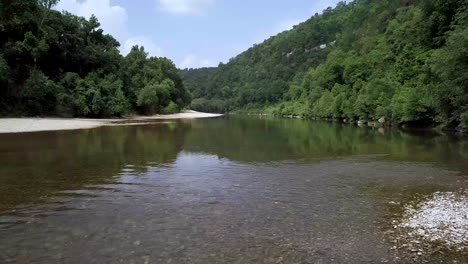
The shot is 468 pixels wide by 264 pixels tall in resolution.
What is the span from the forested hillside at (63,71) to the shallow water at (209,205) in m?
35.2

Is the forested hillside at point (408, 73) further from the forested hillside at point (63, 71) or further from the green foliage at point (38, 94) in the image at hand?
the green foliage at point (38, 94)

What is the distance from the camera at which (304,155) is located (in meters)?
26.6

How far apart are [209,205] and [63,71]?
79.6 metres

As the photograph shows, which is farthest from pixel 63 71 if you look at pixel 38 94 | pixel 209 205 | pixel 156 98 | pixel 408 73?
pixel 209 205

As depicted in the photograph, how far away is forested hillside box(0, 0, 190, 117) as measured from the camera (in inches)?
2603

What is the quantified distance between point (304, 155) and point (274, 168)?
20.4 ft

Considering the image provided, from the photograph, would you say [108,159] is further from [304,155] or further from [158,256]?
[158,256]

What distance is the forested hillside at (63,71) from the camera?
6612 cm

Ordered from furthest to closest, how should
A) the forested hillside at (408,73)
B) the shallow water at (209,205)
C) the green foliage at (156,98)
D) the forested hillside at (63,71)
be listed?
the green foliage at (156,98) → the forested hillside at (63,71) → the forested hillside at (408,73) → the shallow water at (209,205)

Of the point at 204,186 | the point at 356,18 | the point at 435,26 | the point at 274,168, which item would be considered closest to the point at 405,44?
the point at 435,26

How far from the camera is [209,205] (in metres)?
13.0

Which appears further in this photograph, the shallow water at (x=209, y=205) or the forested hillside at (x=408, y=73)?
the forested hillside at (x=408, y=73)

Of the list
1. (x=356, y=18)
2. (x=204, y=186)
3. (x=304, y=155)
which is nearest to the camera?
(x=204, y=186)

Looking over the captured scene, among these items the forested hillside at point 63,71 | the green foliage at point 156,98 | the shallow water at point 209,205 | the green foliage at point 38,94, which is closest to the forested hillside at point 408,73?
the shallow water at point 209,205
